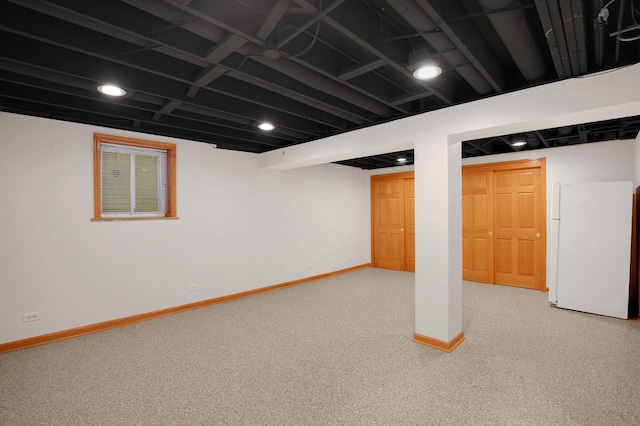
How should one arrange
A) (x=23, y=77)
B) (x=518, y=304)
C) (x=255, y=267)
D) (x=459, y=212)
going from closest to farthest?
(x=23, y=77) → (x=459, y=212) → (x=518, y=304) → (x=255, y=267)

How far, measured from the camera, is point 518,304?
172 inches

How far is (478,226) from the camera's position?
5.75 meters

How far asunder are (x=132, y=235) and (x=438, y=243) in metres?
3.72

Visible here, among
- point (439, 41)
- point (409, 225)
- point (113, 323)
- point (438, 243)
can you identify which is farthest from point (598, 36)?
point (113, 323)

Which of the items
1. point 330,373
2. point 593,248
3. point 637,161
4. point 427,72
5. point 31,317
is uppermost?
point 427,72

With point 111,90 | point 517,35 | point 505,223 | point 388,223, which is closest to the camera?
point 517,35

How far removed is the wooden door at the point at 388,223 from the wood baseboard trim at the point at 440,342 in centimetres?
377

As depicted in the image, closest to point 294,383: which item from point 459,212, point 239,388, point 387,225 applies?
point 239,388

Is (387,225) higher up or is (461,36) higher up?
(461,36)

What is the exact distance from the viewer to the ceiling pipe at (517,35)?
158cm

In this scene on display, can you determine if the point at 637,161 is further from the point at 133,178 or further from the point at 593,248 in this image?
the point at 133,178

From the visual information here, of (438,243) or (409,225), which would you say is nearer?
(438,243)

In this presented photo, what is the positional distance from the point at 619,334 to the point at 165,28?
5.09 metres

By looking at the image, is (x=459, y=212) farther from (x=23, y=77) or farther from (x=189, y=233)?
(x=23, y=77)
